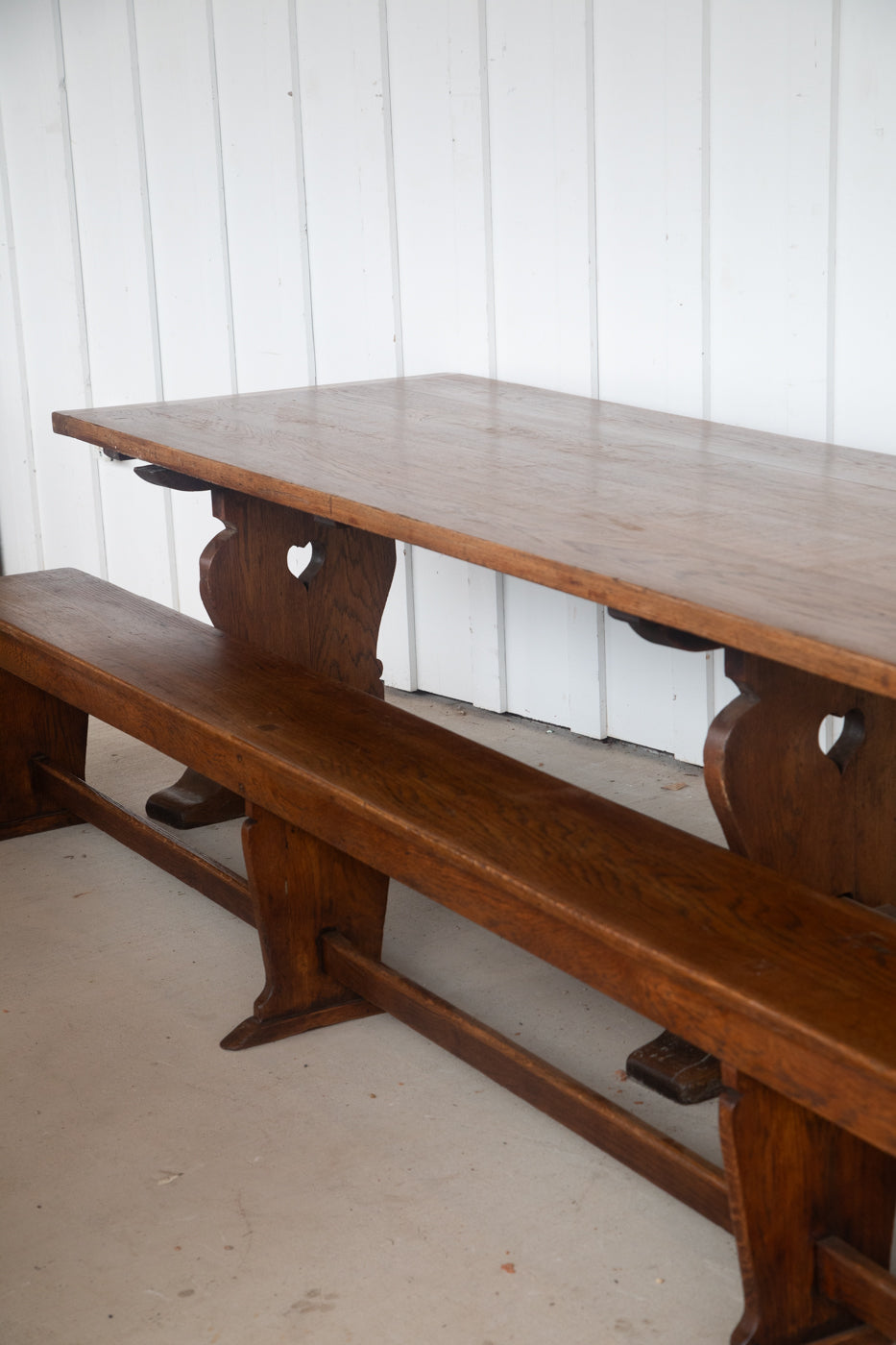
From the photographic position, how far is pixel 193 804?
316 cm

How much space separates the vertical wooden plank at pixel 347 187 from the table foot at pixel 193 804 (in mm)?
1287

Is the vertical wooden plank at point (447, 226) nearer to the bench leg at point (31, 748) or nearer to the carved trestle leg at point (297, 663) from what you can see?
the carved trestle leg at point (297, 663)

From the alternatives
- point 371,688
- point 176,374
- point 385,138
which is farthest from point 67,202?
point 371,688

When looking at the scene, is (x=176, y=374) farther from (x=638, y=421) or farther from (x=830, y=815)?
(x=830, y=815)

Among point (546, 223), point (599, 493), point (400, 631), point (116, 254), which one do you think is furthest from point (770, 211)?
point (116, 254)

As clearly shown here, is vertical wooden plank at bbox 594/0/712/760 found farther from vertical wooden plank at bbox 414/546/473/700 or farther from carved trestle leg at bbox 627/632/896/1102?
carved trestle leg at bbox 627/632/896/1102

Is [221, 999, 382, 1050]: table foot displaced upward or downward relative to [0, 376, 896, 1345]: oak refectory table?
downward

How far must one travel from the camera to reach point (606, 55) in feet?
10.2

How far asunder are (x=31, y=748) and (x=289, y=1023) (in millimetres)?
1160

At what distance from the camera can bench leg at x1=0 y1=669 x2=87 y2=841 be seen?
3117 millimetres

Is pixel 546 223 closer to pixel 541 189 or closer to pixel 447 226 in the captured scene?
pixel 541 189

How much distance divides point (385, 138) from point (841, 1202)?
2.91 metres

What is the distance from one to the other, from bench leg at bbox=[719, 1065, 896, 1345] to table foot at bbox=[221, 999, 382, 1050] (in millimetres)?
920

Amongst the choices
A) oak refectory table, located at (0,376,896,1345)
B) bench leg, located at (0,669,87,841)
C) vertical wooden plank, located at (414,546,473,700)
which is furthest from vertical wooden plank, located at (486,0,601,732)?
bench leg, located at (0,669,87,841)
